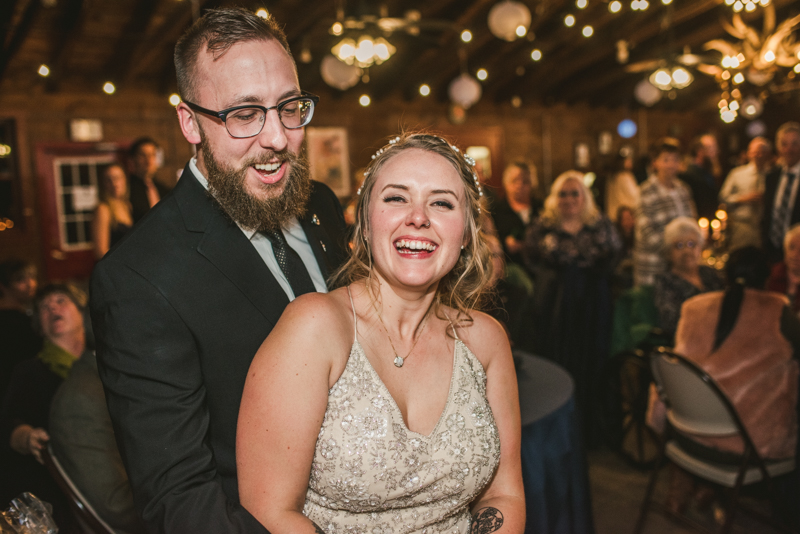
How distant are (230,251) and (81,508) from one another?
1041 millimetres

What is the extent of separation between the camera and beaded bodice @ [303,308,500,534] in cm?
118

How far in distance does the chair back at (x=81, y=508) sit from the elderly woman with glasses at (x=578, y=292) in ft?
8.18

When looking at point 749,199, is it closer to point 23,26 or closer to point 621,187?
point 621,187

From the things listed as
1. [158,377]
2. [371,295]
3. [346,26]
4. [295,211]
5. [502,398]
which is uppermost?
[346,26]

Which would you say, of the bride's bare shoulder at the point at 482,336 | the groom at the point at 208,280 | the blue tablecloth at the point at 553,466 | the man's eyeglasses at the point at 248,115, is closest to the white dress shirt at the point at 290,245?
the groom at the point at 208,280

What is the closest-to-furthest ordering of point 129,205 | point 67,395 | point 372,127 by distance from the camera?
point 67,395 → point 129,205 → point 372,127

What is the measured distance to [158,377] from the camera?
1062 millimetres

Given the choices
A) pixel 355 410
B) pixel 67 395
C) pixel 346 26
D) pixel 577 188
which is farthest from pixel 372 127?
pixel 355 410

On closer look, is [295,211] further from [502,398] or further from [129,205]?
[129,205]

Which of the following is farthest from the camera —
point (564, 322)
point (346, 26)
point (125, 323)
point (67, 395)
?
point (346, 26)

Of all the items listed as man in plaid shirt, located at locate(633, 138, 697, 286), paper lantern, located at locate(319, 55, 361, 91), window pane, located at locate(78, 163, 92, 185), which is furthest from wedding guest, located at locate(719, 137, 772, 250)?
window pane, located at locate(78, 163, 92, 185)

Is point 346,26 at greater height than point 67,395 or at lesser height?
greater

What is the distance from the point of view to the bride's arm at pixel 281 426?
107 cm

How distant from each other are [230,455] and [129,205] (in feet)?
12.6
